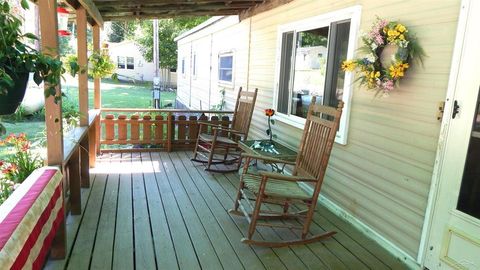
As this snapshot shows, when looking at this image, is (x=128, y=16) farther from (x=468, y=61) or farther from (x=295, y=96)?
(x=468, y=61)

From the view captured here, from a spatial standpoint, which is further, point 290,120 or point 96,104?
point 96,104

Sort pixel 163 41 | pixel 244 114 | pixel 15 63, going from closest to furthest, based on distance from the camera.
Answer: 1. pixel 15 63
2. pixel 244 114
3. pixel 163 41

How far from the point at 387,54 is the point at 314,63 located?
1.41m

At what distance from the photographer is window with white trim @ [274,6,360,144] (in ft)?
10.3

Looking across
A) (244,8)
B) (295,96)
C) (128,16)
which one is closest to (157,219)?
(295,96)

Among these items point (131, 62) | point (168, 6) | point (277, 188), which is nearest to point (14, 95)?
point (277, 188)

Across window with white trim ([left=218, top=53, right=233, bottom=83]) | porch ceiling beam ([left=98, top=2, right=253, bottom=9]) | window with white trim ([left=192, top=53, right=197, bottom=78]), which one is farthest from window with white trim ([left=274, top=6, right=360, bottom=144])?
window with white trim ([left=192, top=53, right=197, bottom=78])

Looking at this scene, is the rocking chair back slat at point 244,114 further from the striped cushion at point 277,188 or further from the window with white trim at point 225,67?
the window with white trim at point 225,67

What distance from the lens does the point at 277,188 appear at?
2.79 meters

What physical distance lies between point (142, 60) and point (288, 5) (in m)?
25.6

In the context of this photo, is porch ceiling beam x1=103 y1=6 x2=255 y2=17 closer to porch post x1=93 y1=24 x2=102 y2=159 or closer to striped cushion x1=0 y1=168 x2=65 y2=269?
porch post x1=93 y1=24 x2=102 y2=159

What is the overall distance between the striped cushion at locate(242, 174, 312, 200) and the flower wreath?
0.97m

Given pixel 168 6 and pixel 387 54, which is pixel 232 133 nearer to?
pixel 168 6

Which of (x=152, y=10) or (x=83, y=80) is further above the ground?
(x=152, y=10)
